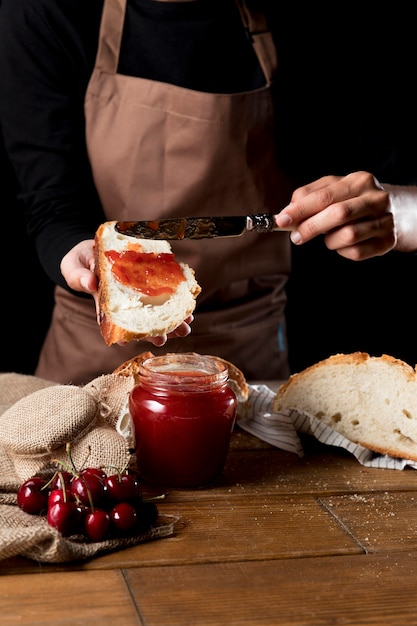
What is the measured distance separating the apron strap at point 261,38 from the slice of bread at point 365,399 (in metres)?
0.98

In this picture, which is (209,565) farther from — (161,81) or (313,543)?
(161,81)

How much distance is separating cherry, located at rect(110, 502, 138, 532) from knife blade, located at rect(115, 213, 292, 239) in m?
0.67

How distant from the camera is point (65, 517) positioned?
5.10 feet

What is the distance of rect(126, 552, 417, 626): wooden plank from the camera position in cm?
133

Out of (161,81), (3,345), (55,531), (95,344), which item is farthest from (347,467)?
(3,345)

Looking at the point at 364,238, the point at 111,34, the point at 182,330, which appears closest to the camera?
the point at 182,330

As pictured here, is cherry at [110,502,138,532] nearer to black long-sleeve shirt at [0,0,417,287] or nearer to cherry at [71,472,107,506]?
cherry at [71,472,107,506]

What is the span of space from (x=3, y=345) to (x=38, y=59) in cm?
117

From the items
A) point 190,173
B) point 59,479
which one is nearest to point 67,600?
point 59,479

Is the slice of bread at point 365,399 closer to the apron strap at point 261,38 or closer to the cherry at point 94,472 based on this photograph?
the cherry at point 94,472

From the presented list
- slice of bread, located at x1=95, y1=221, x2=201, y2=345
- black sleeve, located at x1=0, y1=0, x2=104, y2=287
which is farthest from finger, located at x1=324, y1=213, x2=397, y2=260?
black sleeve, located at x1=0, y1=0, x2=104, y2=287

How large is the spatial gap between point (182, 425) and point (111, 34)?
1.32 metres

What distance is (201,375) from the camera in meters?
1.87

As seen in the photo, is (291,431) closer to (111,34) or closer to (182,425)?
(182,425)
